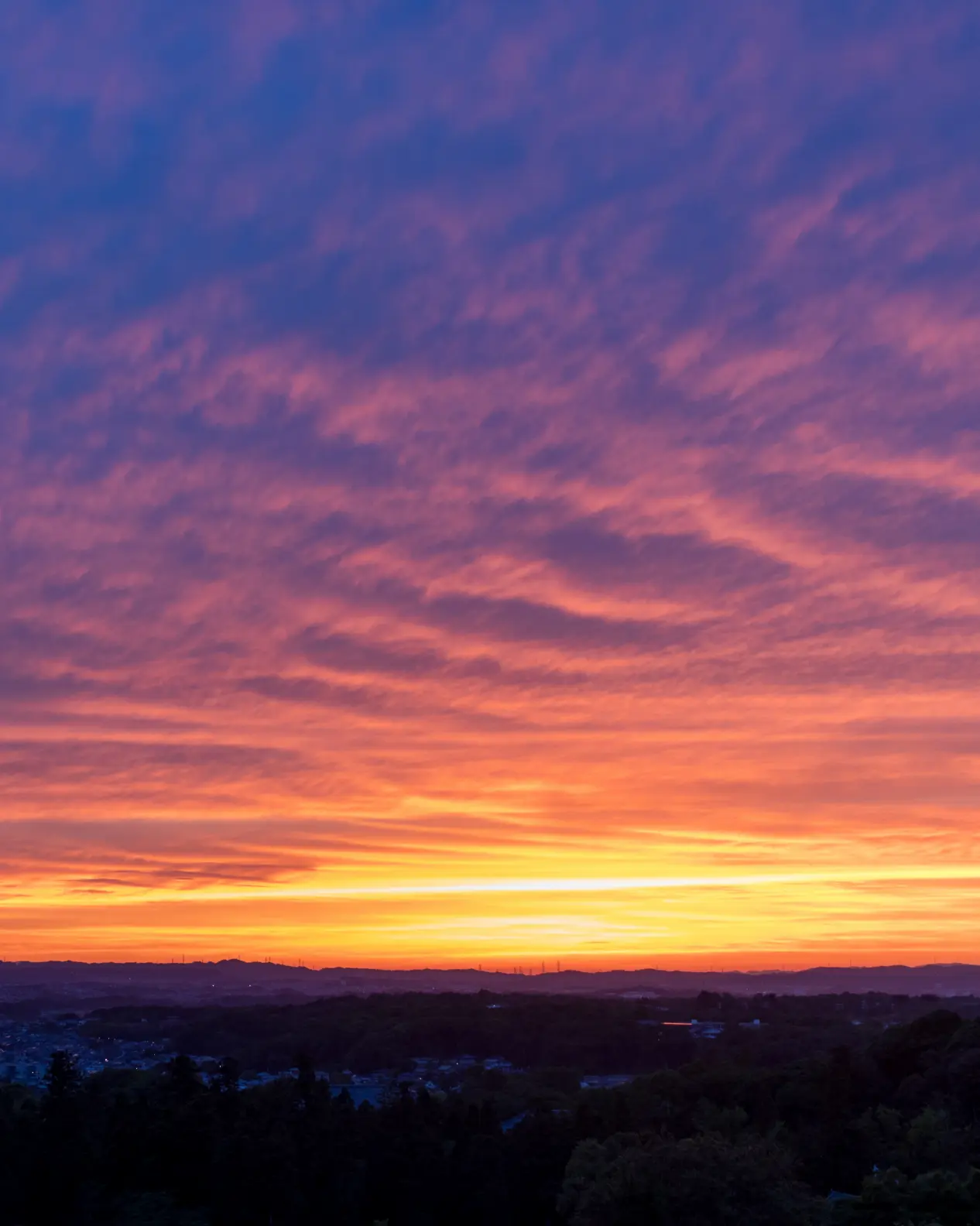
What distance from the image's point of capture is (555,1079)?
89875mm

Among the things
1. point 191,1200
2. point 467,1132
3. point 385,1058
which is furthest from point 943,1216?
point 385,1058

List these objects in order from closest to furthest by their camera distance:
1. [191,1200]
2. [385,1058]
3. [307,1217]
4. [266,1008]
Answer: [307,1217], [191,1200], [385,1058], [266,1008]

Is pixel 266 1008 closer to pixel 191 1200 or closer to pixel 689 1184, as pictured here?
pixel 191 1200

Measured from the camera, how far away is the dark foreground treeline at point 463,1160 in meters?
34.0

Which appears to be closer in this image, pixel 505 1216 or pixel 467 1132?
pixel 505 1216

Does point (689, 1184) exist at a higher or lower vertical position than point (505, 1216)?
higher

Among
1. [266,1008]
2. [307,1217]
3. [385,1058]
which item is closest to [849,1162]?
[307,1217]

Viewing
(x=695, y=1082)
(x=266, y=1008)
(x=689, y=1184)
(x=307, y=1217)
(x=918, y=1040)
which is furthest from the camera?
(x=266, y=1008)

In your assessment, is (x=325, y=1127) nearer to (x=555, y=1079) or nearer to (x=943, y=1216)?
(x=943, y=1216)

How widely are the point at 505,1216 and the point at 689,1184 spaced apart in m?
14.8

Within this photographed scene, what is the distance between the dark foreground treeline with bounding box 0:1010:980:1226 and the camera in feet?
112

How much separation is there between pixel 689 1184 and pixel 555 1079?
59138 mm

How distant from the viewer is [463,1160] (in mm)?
47469

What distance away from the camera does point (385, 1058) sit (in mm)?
123438
